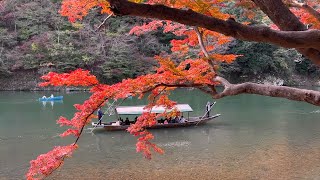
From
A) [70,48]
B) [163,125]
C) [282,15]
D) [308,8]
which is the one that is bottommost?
[163,125]

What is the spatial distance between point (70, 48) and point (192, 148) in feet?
62.8

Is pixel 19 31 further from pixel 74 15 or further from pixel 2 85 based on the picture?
pixel 74 15

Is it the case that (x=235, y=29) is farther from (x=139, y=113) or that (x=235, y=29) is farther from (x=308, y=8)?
(x=139, y=113)

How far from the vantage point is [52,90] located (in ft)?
95.1

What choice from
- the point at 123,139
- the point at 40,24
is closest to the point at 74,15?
the point at 123,139

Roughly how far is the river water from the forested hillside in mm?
9513

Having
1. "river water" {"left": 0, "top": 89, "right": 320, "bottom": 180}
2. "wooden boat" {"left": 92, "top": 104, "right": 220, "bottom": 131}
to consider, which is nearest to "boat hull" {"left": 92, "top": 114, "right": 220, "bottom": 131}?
"wooden boat" {"left": 92, "top": 104, "right": 220, "bottom": 131}

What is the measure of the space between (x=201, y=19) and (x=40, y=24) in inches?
1194

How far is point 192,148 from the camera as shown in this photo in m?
11.9

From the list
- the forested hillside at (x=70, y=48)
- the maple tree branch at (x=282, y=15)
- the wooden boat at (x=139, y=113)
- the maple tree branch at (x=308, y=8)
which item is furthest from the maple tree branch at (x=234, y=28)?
the forested hillside at (x=70, y=48)

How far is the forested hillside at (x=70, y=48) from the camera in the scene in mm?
28531

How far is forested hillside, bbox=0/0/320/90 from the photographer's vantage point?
93.6 ft

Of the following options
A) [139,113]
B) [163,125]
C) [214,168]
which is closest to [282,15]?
[214,168]

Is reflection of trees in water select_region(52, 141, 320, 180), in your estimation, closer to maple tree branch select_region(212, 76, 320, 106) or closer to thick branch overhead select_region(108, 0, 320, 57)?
maple tree branch select_region(212, 76, 320, 106)
